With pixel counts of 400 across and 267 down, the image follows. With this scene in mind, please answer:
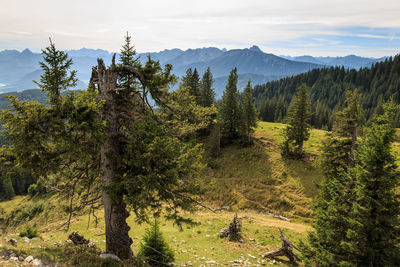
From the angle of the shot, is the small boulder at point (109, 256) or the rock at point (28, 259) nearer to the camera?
the rock at point (28, 259)

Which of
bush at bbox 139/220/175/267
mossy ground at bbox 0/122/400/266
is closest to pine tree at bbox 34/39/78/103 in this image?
mossy ground at bbox 0/122/400/266

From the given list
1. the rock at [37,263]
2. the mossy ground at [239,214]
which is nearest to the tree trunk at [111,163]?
the mossy ground at [239,214]

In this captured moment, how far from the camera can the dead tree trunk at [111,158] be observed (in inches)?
331

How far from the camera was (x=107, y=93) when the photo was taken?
854 centimetres

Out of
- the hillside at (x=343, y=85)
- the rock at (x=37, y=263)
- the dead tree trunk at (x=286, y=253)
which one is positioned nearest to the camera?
the rock at (x=37, y=263)

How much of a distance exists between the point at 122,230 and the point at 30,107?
585 cm

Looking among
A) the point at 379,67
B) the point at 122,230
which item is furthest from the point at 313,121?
the point at 379,67

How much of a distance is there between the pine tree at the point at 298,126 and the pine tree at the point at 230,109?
31.0 ft

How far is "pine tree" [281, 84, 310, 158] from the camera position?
33.7 meters

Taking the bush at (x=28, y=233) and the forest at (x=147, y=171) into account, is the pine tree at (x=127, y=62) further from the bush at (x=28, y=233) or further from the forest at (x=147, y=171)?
the bush at (x=28, y=233)

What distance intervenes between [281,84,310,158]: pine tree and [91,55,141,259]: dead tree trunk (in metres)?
30.4

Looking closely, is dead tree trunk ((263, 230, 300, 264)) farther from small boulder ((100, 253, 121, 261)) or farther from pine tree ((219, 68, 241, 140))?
pine tree ((219, 68, 241, 140))

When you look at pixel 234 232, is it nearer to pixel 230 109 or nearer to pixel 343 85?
pixel 230 109

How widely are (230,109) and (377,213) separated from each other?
33.7m
